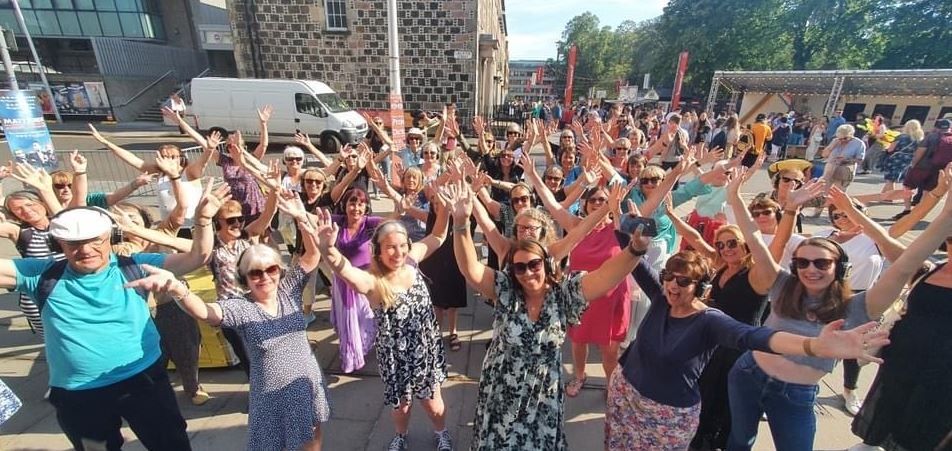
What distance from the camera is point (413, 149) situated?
730 cm

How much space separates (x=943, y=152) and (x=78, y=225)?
11.0 meters

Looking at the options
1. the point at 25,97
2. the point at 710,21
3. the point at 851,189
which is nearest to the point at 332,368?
the point at 25,97

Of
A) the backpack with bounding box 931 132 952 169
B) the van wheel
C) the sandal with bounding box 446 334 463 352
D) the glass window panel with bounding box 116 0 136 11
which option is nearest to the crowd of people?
the sandal with bounding box 446 334 463 352

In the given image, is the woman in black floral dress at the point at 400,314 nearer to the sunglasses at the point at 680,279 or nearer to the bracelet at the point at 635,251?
the bracelet at the point at 635,251

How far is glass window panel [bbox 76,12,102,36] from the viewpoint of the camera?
87.1 ft

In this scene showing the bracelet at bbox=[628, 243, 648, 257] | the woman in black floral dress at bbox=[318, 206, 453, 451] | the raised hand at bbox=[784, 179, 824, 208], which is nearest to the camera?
the bracelet at bbox=[628, 243, 648, 257]

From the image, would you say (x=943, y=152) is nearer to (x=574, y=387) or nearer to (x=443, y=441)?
(x=574, y=387)

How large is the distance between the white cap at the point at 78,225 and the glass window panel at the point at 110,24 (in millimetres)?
35143

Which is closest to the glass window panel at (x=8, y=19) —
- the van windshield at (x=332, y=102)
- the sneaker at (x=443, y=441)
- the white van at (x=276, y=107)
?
the white van at (x=276, y=107)

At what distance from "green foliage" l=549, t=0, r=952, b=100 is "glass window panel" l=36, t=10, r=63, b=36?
44.6m

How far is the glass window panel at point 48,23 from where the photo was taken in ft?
85.9

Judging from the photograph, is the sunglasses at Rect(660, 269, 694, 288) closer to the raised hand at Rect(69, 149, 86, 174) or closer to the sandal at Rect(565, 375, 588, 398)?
the sandal at Rect(565, 375, 588, 398)

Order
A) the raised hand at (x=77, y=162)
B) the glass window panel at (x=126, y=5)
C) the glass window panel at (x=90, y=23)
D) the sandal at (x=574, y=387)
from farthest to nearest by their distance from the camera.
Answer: the glass window panel at (x=126, y=5) → the glass window panel at (x=90, y=23) → the sandal at (x=574, y=387) → the raised hand at (x=77, y=162)

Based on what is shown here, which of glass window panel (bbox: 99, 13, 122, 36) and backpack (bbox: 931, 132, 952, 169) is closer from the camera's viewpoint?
backpack (bbox: 931, 132, 952, 169)
